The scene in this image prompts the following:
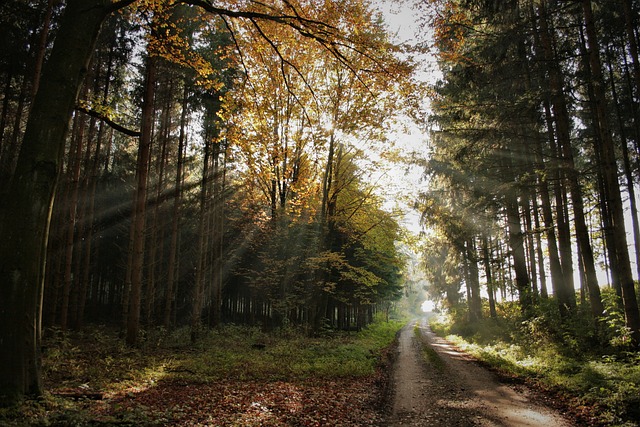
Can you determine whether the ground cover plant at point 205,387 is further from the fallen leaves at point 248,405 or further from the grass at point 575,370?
the grass at point 575,370

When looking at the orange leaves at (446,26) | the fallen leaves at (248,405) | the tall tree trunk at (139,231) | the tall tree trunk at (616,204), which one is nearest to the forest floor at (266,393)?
the fallen leaves at (248,405)

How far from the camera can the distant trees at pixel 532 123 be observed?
387 inches

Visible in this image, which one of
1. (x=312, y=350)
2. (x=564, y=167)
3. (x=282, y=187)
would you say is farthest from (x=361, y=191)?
(x=564, y=167)

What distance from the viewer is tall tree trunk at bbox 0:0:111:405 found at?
4293mm

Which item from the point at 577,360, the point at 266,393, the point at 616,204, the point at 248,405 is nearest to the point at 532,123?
the point at 616,204

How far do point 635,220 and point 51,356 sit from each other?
2343 centimetres

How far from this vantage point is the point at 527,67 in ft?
39.6

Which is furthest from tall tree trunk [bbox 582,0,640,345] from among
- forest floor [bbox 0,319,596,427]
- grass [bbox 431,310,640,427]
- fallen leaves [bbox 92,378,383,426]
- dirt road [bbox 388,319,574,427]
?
fallen leaves [bbox 92,378,383,426]

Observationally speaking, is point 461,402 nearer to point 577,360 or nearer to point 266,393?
point 266,393

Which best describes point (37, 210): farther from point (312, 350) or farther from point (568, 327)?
point (568, 327)

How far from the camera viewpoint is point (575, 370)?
8883 millimetres

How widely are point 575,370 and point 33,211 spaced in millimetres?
11793

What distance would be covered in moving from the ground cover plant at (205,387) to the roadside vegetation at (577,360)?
3880mm

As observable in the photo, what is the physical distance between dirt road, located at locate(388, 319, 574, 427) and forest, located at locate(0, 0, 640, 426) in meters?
2.01
